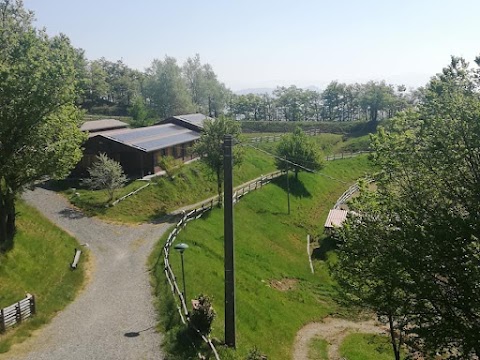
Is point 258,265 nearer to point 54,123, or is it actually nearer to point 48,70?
point 54,123

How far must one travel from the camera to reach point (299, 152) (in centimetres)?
6506

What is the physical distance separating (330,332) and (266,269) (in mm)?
9489

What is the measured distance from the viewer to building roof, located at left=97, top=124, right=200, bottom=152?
179ft

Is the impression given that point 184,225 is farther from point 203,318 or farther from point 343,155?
point 343,155

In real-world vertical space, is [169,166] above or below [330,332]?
above

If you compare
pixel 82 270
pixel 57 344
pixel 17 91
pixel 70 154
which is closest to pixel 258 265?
pixel 82 270

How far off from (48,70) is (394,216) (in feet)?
66.4

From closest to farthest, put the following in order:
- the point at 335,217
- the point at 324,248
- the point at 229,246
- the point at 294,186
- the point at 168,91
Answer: the point at 229,246, the point at 324,248, the point at 335,217, the point at 294,186, the point at 168,91

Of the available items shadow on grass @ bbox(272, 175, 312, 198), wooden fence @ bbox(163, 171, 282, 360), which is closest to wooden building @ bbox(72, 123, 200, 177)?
wooden fence @ bbox(163, 171, 282, 360)

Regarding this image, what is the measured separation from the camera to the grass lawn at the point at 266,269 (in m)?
27.3

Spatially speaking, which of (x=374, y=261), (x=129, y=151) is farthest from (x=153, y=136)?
(x=374, y=261)

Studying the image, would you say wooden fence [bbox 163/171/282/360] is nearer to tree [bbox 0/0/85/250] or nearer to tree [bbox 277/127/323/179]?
tree [bbox 277/127/323/179]

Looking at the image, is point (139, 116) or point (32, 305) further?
point (139, 116)

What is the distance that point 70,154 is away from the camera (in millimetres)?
30859
